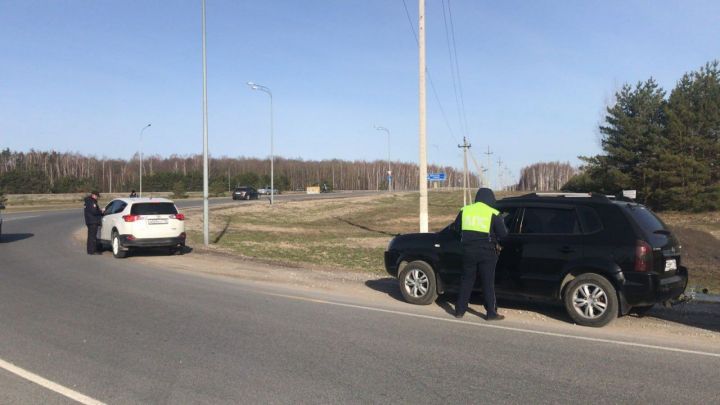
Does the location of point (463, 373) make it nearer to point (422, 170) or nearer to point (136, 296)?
point (136, 296)

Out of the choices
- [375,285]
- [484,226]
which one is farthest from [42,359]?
[375,285]

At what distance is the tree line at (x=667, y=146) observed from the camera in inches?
1592

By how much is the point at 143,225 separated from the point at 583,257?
1189 centimetres

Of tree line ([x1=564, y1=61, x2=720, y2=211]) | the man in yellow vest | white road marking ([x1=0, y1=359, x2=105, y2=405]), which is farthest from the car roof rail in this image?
tree line ([x1=564, y1=61, x2=720, y2=211])

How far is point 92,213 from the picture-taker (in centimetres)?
1658

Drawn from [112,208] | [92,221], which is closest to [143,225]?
[112,208]

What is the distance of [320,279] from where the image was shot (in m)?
12.0

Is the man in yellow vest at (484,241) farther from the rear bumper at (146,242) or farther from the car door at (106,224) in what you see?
the car door at (106,224)

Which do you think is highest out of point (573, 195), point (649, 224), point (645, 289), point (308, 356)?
point (573, 195)

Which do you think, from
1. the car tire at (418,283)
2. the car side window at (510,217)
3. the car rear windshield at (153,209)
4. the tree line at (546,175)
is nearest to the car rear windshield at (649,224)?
the car side window at (510,217)

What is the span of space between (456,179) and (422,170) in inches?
7098

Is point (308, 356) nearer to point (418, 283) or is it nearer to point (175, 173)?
point (418, 283)

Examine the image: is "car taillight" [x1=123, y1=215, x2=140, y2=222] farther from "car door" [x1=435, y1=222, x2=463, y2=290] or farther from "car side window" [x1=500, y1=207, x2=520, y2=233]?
"car side window" [x1=500, y1=207, x2=520, y2=233]

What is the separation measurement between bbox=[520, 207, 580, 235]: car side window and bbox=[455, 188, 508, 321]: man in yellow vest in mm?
541
